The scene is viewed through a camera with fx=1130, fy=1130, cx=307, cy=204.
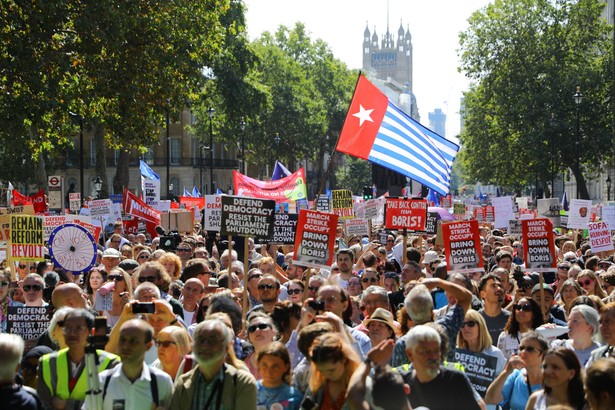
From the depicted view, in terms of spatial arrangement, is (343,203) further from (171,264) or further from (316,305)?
(316,305)

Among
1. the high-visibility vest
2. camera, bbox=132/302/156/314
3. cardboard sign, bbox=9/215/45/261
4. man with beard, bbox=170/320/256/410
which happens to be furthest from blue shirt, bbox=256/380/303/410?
cardboard sign, bbox=9/215/45/261

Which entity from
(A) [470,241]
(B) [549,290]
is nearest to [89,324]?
(B) [549,290]

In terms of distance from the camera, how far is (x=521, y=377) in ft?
23.6

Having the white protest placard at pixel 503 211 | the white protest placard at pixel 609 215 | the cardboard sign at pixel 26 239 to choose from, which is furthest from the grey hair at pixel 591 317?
the white protest placard at pixel 609 215

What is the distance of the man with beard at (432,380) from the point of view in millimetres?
5918

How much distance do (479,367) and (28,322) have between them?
3.56m

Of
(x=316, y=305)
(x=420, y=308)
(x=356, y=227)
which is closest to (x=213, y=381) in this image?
(x=420, y=308)

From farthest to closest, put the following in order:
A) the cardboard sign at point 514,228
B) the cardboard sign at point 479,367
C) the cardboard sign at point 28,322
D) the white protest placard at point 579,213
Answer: the white protest placard at point 579,213, the cardboard sign at point 514,228, the cardboard sign at point 28,322, the cardboard sign at point 479,367

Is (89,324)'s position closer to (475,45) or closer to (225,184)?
(475,45)

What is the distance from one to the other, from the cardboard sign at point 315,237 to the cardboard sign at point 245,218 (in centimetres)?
38

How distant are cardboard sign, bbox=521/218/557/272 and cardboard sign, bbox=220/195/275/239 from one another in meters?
2.94

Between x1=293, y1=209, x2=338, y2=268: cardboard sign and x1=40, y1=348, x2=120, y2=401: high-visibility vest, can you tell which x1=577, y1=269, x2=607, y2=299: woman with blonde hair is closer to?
x1=293, y1=209, x2=338, y2=268: cardboard sign

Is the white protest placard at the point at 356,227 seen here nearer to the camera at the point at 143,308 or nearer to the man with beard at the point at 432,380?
the camera at the point at 143,308

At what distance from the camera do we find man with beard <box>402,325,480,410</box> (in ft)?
19.4
